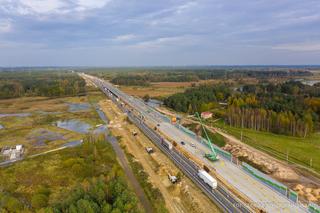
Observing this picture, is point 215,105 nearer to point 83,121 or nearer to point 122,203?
point 83,121

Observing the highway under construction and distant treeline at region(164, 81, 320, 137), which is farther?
distant treeline at region(164, 81, 320, 137)

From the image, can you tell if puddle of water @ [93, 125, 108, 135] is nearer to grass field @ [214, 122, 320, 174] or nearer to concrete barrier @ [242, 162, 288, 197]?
grass field @ [214, 122, 320, 174]

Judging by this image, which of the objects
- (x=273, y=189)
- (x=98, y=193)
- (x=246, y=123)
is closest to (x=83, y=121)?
(x=246, y=123)

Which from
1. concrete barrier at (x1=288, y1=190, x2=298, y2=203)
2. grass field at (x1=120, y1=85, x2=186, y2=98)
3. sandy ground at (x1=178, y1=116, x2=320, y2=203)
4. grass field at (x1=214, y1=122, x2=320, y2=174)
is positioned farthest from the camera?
grass field at (x1=120, y1=85, x2=186, y2=98)

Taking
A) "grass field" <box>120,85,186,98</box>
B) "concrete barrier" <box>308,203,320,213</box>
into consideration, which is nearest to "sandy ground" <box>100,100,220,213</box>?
"concrete barrier" <box>308,203,320,213</box>

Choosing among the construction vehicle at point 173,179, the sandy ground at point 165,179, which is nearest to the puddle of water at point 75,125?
the sandy ground at point 165,179
